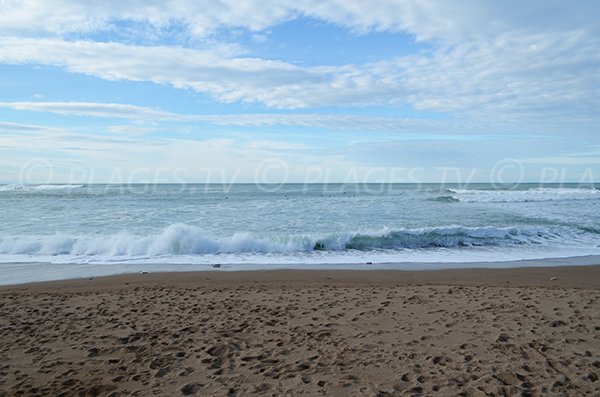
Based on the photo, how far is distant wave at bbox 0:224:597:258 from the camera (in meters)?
13.2

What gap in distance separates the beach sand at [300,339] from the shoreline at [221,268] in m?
1.48

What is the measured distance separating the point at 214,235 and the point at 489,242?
1059cm

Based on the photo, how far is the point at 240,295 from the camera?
7.53 m

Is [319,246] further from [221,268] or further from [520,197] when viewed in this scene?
[520,197]

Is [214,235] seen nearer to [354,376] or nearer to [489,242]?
[489,242]

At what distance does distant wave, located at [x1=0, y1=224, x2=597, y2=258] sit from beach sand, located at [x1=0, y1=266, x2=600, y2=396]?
496 cm

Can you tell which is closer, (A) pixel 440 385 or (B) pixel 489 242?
(A) pixel 440 385

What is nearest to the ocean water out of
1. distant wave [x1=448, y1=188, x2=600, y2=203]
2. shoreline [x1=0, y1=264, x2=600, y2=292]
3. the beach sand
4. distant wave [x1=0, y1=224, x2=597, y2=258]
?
distant wave [x1=0, y1=224, x2=597, y2=258]

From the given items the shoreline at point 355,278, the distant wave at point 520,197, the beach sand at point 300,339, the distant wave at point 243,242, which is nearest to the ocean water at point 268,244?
the distant wave at point 243,242

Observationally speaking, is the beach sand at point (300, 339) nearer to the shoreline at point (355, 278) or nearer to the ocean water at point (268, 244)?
the shoreline at point (355, 278)

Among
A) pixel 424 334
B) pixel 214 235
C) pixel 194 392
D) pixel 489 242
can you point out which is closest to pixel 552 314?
pixel 424 334

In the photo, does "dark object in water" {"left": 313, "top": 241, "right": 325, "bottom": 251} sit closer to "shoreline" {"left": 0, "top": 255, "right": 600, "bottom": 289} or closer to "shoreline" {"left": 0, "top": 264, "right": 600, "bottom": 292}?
"shoreline" {"left": 0, "top": 255, "right": 600, "bottom": 289}

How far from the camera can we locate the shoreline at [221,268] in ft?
32.3

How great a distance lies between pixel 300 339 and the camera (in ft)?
17.0
